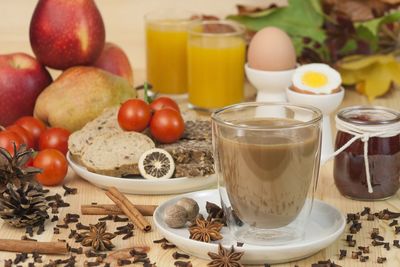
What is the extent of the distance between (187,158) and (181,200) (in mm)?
297

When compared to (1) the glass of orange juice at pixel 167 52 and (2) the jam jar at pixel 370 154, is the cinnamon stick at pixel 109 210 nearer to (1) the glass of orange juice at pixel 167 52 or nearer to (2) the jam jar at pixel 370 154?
(2) the jam jar at pixel 370 154

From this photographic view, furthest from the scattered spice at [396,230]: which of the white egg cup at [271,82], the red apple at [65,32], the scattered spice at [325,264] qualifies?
the red apple at [65,32]

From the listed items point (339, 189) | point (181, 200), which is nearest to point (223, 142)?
point (181, 200)

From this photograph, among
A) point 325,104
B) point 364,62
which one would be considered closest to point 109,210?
point 325,104

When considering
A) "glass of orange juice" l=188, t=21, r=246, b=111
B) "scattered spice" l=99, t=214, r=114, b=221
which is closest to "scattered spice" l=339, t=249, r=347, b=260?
"scattered spice" l=99, t=214, r=114, b=221

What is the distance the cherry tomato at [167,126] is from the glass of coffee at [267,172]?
0.43 m

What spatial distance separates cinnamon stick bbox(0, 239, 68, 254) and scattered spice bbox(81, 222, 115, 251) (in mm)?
50

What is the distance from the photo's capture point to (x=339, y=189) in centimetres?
206

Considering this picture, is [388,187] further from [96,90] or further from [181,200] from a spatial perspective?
[96,90]

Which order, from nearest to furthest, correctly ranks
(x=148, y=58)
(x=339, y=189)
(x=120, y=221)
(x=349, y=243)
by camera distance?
1. (x=349, y=243)
2. (x=120, y=221)
3. (x=339, y=189)
4. (x=148, y=58)

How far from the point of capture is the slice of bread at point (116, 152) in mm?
2104

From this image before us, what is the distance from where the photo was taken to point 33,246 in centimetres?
173

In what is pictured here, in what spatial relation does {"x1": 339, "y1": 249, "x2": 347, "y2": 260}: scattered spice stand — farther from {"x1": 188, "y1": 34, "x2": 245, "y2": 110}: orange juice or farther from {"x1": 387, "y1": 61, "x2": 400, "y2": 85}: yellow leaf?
{"x1": 387, "y1": 61, "x2": 400, "y2": 85}: yellow leaf

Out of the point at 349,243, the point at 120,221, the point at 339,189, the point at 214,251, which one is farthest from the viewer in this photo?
the point at 339,189
